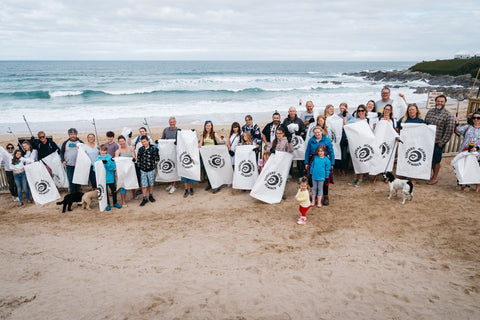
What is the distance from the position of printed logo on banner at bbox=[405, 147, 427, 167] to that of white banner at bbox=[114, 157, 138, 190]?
19.7 feet

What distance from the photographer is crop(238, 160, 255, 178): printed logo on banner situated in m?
6.50

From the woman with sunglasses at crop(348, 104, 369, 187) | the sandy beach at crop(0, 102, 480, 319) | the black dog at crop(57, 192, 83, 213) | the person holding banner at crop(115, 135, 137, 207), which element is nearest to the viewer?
the sandy beach at crop(0, 102, 480, 319)

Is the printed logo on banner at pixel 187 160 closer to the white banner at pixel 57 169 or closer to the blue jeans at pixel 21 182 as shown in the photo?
the white banner at pixel 57 169

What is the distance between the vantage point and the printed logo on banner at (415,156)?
20.9 feet

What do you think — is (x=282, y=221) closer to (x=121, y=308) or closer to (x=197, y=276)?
(x=197, y=276)

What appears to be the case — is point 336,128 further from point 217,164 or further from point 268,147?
point 217,164

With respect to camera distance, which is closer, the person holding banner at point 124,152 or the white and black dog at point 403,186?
the white and black dog at point 403,186

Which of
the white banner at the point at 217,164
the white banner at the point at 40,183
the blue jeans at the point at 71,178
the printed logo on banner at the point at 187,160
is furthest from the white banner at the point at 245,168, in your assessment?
the white banner at the point at 40,183

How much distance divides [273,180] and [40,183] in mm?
5204

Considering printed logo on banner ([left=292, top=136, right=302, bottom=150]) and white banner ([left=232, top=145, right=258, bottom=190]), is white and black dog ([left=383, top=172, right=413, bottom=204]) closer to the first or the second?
printed logo on banner ([left=292, top=136, right=302, bottom=150])

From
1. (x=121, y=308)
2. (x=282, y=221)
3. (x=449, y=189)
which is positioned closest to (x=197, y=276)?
(x=121, y=308)

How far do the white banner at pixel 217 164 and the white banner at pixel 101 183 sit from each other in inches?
81.9

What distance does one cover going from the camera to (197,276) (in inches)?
157

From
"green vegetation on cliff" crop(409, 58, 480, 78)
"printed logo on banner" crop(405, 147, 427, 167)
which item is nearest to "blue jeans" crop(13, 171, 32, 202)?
"printed logo on banner" crop(405, 147, 427, 167)
